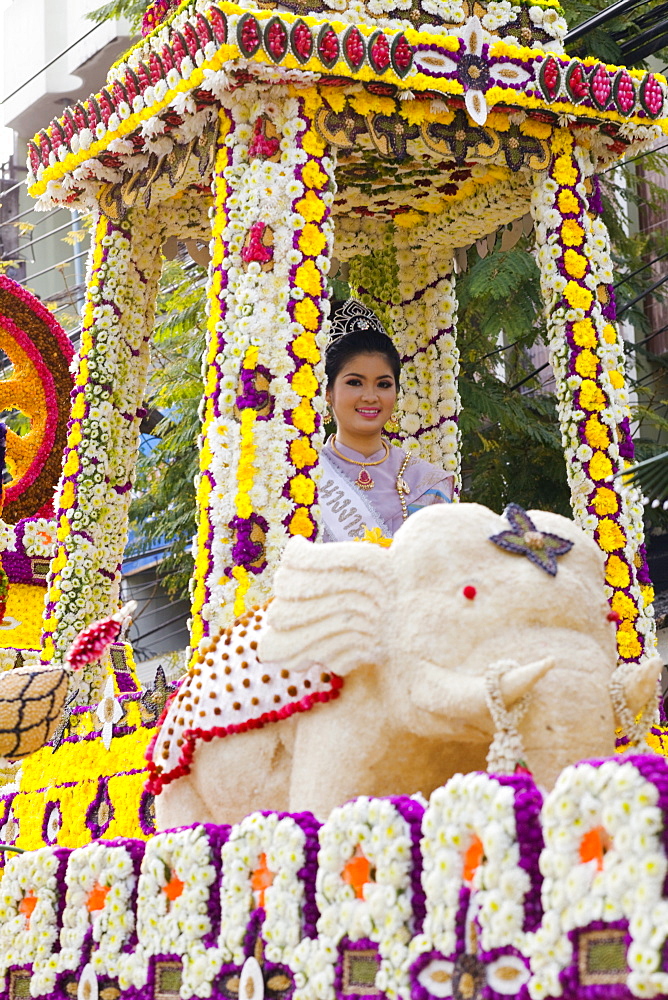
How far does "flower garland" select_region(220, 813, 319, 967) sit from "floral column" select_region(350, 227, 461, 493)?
467cm

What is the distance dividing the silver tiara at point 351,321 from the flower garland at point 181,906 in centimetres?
328

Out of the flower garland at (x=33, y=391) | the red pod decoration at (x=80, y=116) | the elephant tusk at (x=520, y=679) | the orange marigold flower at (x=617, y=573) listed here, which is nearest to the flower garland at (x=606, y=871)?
the elephant tusk at (x=520, y=679)

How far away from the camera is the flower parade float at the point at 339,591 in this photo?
2334mm

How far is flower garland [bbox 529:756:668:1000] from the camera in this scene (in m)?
1.99

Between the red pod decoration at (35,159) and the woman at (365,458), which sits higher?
the red pod decoration at (35,159)

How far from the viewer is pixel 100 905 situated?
3.16m

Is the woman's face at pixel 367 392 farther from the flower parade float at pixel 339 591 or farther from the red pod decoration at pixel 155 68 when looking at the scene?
the red pod decoration at pixel 155 68

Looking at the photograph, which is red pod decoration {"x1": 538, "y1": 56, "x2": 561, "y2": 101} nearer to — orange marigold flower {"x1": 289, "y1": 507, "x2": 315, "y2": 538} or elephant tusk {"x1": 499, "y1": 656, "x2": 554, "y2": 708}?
orange marigold flower {"x1": 289, "y1": 507, "x2": 315, "y2": 538}

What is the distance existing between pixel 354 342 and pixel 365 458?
20.6 inches

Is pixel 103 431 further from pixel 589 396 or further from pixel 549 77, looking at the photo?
pixel 549 77

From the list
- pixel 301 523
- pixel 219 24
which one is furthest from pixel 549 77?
pixel 301 523

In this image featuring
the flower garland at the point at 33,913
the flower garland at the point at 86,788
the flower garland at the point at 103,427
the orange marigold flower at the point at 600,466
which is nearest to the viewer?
the flower garland at the point at 33,913

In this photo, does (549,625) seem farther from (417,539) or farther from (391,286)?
(391,286)

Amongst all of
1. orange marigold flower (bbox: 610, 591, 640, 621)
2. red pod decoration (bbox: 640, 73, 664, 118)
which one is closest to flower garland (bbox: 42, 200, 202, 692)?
red pod decoration (bbox: 640, 73, 664, 118)
